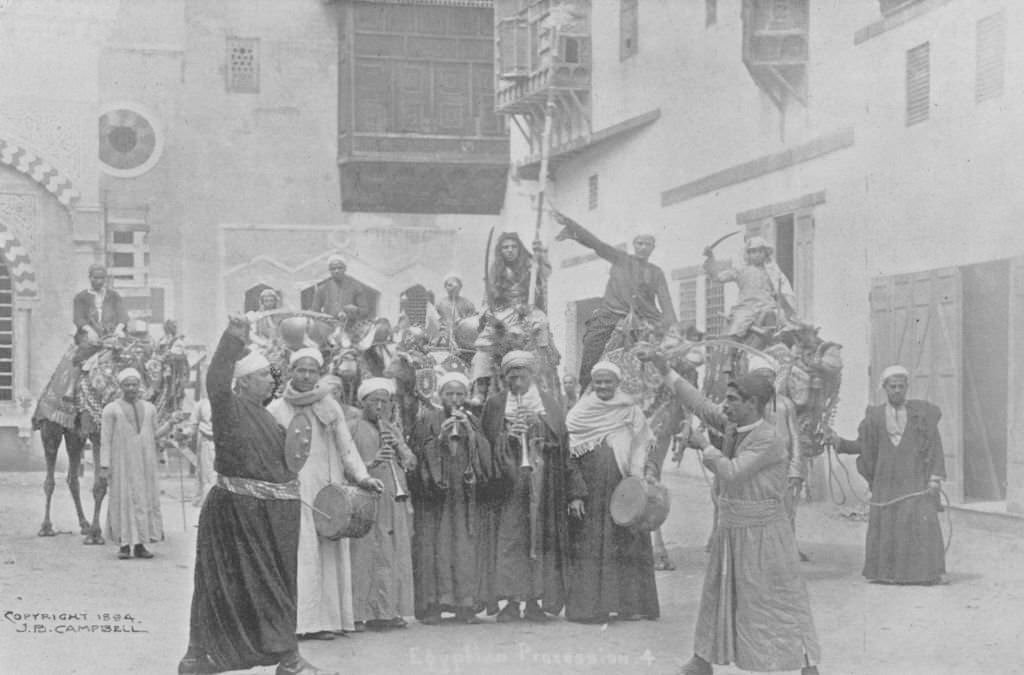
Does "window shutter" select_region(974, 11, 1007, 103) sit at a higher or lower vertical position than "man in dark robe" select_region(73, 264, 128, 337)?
higher

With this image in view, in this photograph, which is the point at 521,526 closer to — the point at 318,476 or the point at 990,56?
the point at 318,476

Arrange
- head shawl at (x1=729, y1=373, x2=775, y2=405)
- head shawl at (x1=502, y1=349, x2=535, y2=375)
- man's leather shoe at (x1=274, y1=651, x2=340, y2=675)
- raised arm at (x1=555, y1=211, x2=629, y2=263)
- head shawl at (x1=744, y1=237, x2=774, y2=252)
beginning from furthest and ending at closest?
head shawl at (x1=744, y1=237, x2=774, y2=252) < raised arm at (x1=555, y1=211, x2=629, y2=263) < head shawl at (x1=502, y1=349, x2=535, y2=375) < man's leather shoe at (x1=274, y1=651, x2=340, y2=675) < head shawl at (x1=729, y1=373, x2=775, y2=405)

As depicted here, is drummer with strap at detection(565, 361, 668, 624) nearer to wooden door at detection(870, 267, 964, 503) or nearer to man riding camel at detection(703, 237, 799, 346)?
man riding camel at detection(703, 237, 799, 346)

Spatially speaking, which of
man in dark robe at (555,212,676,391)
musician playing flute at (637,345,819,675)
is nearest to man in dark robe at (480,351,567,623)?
musician playing flute at (637,345,819,675)

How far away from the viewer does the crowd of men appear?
253 inches

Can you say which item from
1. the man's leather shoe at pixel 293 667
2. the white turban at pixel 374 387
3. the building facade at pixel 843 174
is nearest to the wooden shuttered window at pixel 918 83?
the building facade at pixel 843 174

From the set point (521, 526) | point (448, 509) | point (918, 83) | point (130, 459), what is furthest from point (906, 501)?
point (130, 459)

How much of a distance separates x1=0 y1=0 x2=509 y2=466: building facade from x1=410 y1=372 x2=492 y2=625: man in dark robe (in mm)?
3426

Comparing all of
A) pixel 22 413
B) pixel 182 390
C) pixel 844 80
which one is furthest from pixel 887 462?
pixel 22 413

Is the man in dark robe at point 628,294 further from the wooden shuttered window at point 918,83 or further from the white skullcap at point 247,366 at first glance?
the white skullcap at point 247,366

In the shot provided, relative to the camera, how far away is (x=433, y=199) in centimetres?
1380

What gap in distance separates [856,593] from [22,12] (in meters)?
7.32

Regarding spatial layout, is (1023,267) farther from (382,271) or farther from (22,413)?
(22,413)

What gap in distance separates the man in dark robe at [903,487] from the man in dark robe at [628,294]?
1.66 metres
